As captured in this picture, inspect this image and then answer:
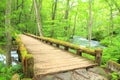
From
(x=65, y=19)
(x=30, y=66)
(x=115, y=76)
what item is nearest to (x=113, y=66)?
(x=115, y=76)

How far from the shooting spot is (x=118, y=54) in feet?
31.0

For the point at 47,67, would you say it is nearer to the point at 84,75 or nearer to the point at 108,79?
the point at 84,75

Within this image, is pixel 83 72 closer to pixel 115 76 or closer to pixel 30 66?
pixel 115 76

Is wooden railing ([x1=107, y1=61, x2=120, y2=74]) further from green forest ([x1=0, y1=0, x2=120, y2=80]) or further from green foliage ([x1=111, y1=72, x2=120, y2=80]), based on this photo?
green forest ([x1=0, y1=0, x2=120, y2=80])

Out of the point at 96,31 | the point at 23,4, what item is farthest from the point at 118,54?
the point at 23,4

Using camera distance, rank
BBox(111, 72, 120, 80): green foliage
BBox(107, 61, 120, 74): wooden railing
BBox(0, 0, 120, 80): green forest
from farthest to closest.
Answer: BBox(0, 0, 120, 80): green forest, BBox(107, 61, 120, 74): wooden railing, BBox(111, 72, 120, 80): green foliage

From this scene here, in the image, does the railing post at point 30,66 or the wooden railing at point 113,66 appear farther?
the wooden railing at point 113,66

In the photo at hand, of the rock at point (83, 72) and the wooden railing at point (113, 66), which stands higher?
the wooden railing at point (113, 66)

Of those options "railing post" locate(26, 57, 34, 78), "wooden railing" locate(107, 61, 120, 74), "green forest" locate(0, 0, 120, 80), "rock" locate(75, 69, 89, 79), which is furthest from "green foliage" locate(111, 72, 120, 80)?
"green forest" locate(0, 0, 120, 80)

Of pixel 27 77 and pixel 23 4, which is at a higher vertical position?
pixel 23 4

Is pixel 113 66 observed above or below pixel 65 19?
below

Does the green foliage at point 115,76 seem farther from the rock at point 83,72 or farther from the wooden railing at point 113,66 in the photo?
the rock at point 83,72

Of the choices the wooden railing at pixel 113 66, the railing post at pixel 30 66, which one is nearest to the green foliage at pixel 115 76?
the wooden railing at pixel 113 66

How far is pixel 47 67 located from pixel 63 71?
2.20 feet
